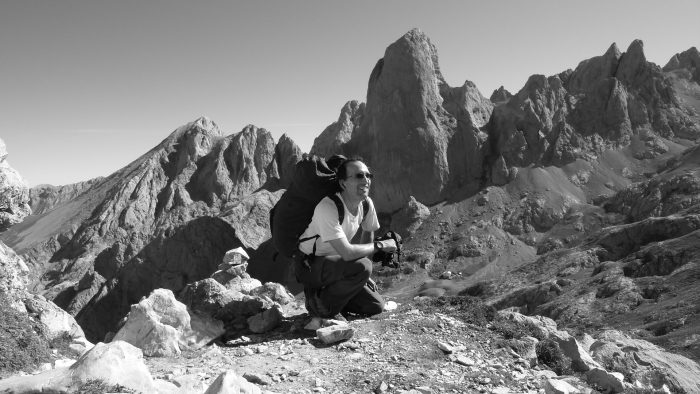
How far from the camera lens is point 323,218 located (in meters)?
6.61

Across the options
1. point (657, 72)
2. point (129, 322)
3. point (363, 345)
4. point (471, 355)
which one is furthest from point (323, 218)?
point (657, 72)

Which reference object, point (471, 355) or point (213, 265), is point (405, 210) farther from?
point (471, 355)

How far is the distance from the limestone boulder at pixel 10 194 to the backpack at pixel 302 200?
5.38 meters

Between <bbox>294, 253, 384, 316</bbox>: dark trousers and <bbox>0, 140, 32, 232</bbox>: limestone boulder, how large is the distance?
5.94m

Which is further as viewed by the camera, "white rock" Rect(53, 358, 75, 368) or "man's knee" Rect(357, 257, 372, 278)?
"man's knee" Rect(357, 257, 372, 278)

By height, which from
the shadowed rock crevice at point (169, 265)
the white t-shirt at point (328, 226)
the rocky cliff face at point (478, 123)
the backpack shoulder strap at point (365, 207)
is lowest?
the shadowed rock crevice at point (169, 265)

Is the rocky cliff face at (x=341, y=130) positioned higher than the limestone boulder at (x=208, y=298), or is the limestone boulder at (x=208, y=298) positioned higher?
the rocky cliff face at (x=341, y=130)

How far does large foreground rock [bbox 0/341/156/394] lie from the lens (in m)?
3.86

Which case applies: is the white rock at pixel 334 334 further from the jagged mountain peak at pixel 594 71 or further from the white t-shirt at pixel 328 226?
the jagged mountain peak at pixel 594 71

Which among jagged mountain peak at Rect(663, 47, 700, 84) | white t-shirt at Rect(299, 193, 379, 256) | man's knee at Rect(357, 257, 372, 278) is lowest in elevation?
man's knee at Rect(357, 257, 372, 278)

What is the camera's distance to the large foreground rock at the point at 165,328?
663 cm

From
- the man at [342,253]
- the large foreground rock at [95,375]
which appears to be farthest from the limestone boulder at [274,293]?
the large foreground rock at [95,375]

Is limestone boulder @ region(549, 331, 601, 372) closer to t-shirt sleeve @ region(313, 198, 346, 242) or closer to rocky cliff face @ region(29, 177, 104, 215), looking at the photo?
t-shirt sleeve @ region(313, 198, 346, 242)

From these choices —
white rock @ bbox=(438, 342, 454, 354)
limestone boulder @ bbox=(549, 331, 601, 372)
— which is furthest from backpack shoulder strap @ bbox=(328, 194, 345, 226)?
limestone boulder @ bbox=(549, 331, 601, 372)
